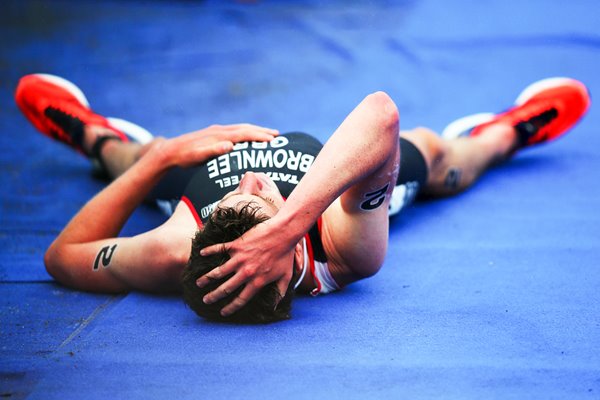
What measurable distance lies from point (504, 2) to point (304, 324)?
358 centimetres

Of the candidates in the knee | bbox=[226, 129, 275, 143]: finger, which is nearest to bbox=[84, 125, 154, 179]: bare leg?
bbox=[226, 129, 275, 143]: finger

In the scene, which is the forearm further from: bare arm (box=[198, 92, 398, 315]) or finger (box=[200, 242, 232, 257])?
finger (box=[200, 242, 232, 257])

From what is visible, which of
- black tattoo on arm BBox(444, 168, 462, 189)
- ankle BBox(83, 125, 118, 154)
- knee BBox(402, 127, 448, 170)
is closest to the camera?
knee BBox(402, 127, 448, 170)

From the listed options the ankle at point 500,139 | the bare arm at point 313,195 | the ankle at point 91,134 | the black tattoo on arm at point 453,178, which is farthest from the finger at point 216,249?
the ankle at point 500,139

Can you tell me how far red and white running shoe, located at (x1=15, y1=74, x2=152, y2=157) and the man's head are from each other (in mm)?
1398

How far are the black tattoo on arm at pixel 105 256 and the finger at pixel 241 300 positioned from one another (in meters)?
A: 0.44

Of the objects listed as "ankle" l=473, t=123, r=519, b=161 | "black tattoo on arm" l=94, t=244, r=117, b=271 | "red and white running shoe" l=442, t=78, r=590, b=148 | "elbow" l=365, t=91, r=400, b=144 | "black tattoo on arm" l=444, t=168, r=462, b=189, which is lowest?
"black tattoo on arm" l=94, t=244, r=117, b=271

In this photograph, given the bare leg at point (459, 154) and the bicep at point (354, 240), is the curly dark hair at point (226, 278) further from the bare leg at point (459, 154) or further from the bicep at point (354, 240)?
the bare leg at point (459, 154)

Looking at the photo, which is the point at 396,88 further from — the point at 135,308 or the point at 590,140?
the point at 135,308

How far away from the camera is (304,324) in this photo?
1.77 metres

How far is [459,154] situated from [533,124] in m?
0.47

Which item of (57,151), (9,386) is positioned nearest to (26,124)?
(57,151)

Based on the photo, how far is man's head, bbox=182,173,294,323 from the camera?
1645mm

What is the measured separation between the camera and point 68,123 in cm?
304
